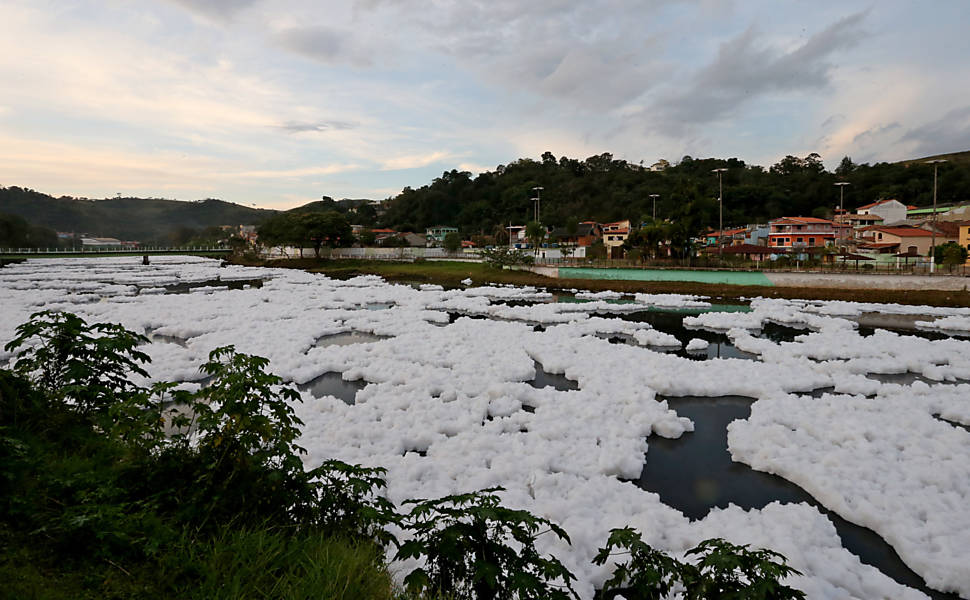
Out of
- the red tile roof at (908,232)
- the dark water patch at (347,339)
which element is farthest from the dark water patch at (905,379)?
the red tile roof at (908,232)

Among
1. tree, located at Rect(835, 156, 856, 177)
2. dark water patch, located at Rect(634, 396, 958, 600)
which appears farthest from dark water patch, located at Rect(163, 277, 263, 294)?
tree, located at Rect(835, 156, 856, 177)

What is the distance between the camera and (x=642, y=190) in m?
94.4

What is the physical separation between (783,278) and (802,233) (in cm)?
3532

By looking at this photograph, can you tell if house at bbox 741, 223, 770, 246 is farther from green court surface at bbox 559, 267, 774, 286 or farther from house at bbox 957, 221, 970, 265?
green court surface at bbox 559, 267, 774, 286

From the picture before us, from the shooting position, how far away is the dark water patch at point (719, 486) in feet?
19.9

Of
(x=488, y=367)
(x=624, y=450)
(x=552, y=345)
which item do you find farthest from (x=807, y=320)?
(x=624, y=450)

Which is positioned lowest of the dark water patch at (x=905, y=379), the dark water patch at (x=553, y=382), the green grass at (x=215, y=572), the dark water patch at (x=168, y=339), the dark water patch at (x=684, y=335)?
the dark water patch at (x=905, y=379)

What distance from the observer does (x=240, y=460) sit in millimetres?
4445

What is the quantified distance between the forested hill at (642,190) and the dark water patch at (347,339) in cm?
5789

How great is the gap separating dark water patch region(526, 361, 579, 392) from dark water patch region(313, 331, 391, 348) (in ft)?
22.3

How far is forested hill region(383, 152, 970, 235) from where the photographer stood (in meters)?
83.4

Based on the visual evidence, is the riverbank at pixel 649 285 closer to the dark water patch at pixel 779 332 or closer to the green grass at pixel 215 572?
the dark water patch at pixel 779 332

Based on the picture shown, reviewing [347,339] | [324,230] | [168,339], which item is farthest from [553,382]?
[324,230]

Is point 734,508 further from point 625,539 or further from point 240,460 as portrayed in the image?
point 240,460
